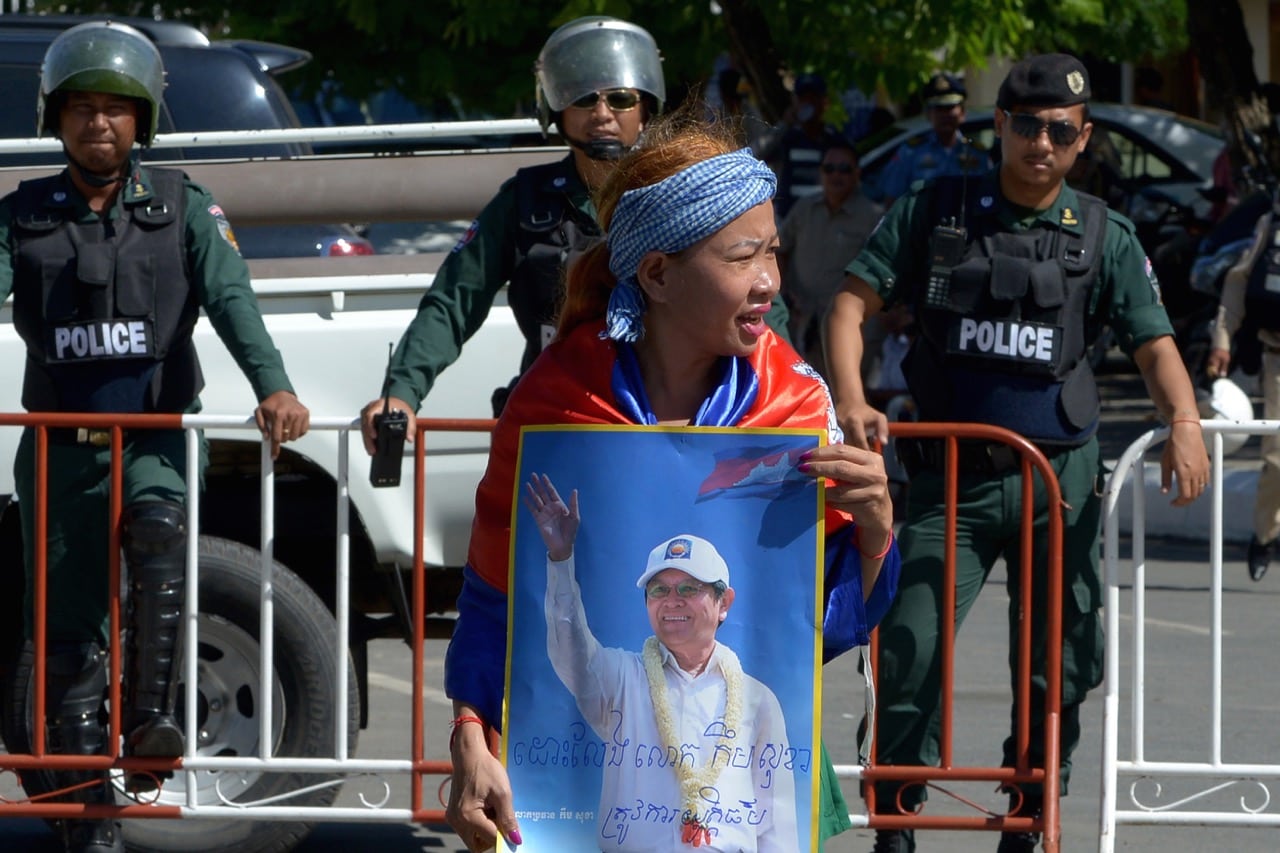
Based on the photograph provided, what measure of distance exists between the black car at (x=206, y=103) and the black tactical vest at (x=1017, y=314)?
2.54 meters

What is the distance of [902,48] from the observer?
40.7 ft

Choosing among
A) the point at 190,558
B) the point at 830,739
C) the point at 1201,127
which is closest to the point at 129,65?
the point at 190,558

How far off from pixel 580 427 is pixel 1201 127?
607 inches

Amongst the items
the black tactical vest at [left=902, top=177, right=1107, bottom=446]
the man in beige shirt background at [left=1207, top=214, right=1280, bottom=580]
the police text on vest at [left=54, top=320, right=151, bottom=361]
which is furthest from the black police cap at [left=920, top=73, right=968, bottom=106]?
the police text on vest at [left=54, top=320, right=151, bottom=361]

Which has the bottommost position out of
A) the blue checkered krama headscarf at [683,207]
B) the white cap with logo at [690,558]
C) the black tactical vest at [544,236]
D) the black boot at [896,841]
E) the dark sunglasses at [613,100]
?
the black boot at [896,841]

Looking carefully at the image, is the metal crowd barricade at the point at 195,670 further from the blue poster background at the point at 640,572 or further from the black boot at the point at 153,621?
the blue poster background at the point at 640,572

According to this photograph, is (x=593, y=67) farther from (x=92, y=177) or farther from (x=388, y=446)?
(x=92, y=177)

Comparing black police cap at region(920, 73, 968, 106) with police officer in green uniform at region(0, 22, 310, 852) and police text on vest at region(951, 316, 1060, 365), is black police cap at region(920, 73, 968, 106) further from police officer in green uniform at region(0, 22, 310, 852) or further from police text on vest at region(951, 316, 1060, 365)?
police officer in green uniform at region(0, 22, 310, 852)

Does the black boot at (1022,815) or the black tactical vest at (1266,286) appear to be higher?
the black tactical vest at (1266,286)

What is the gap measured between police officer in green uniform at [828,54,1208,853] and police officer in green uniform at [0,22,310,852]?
1579 mm

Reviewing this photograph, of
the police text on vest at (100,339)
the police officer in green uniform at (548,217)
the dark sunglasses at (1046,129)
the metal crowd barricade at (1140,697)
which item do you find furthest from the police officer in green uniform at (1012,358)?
the police text on vest at (100,339)

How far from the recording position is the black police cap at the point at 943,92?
12.8m

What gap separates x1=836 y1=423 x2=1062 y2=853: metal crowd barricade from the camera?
15.3ft

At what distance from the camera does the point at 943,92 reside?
12891 millimetres
